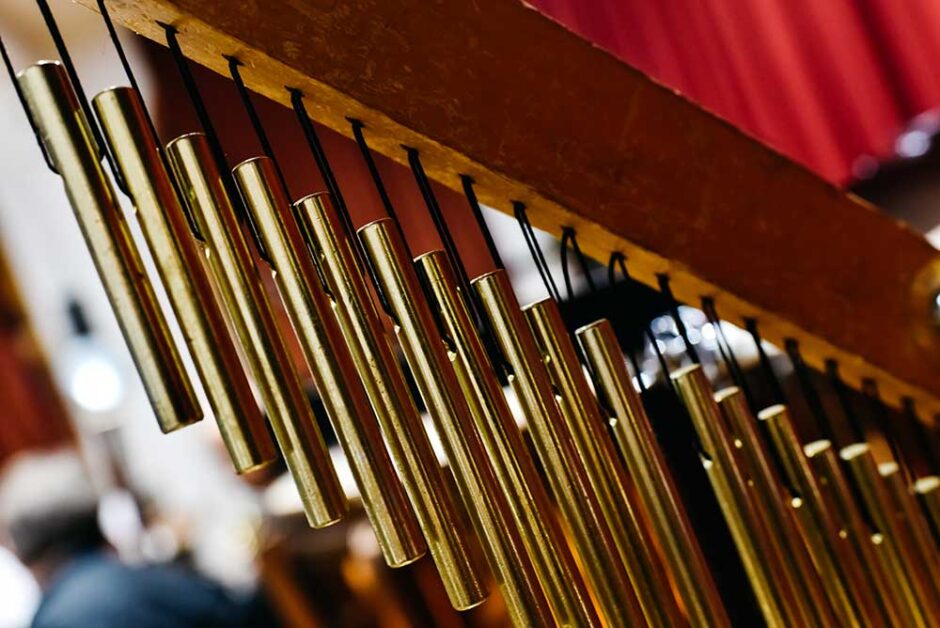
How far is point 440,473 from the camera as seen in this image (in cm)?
97

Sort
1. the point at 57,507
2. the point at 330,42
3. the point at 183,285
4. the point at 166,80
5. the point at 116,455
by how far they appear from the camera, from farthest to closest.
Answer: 1. the point at 116,455
2. the point at 166,80
3. the point at 57,507
4. the point at 330,42
5. the point at 183,285

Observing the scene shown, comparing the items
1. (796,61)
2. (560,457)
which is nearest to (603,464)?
(560,457)

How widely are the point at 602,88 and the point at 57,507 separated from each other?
1.95 m

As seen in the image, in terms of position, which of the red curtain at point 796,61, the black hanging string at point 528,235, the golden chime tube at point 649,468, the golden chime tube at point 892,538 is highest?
the red curtain at point 796,61

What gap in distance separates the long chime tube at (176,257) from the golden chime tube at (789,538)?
2.01 feet

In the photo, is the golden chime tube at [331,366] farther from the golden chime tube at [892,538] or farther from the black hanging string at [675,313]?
the golden chime tube at [892,538]

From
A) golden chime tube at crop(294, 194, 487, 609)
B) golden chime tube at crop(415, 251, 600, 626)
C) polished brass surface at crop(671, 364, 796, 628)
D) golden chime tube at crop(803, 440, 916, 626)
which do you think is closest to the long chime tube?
golden chime tube at crop(294, 194, 487, 609)

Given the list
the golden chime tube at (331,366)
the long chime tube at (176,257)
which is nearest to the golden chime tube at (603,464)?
the golden chime tube at (331,366)

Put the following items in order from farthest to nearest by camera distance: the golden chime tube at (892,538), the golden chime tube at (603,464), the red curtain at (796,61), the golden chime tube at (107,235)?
the red curtain at (796,61), the golden chime tube at (892,538), the golden chime tube at (603,464), the golden chime tube at (107,235)

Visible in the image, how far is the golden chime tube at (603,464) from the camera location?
3.57 feet

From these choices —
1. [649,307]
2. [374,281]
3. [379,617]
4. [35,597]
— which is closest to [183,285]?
[374,281]

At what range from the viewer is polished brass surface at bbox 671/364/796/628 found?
1.21 m

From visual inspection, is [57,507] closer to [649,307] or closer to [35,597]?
→ [35,597]

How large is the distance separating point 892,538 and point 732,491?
0.96ft
